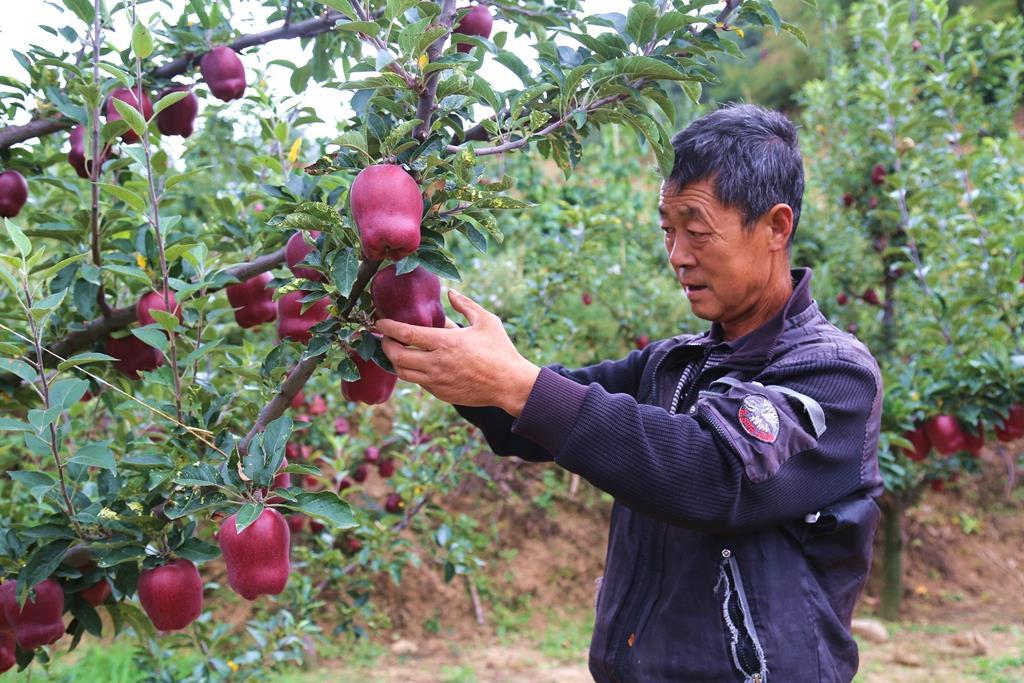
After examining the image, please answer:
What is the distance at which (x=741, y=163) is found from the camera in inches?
57.1

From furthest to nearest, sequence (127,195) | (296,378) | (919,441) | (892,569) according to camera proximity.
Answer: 1. (892,569)
2. (919,441)
3. (127,195)
4. (296,378)

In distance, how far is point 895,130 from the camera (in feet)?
13.4

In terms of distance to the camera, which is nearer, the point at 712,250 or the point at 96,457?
the point at 96,457

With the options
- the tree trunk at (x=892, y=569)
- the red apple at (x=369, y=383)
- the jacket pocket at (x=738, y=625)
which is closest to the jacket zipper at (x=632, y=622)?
the jacket pocket at (x=738, y=625)

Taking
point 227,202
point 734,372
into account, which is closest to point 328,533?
point 227,202

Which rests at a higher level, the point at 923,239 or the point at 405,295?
the point at 405,295

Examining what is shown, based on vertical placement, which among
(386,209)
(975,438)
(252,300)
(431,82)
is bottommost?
(975,438)

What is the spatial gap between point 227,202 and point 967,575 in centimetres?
458

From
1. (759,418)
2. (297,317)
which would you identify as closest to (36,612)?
(297,317)

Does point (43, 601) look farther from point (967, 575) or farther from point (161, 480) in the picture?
point (967, 575)

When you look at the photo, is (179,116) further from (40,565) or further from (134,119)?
(40,565)

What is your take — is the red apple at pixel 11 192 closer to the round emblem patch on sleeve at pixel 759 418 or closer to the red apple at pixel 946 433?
the round emblem patch on sleeve at pixel 759 418

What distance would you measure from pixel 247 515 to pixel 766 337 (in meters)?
0.84

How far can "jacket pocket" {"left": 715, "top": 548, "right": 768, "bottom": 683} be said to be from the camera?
50.8 inches
